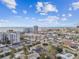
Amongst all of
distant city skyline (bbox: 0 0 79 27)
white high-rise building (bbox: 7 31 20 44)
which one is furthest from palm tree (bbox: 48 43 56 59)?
white high-rise building (bbox: 7 31 20 44)

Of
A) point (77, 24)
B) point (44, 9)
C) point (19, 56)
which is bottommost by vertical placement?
point (19, 56)

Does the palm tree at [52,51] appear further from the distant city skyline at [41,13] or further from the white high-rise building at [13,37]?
the white high-rise building at [13,37]

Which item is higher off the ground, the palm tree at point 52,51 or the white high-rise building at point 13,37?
the white high-rise building at point 13,37

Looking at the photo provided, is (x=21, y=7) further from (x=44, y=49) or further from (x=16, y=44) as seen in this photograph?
(x=44, y=49)

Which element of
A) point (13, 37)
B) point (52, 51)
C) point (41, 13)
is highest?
point (41, 13)

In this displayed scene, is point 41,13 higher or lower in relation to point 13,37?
higher

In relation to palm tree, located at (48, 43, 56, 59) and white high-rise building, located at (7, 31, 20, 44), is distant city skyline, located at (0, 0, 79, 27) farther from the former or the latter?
palm tree, located at (48, 43, 56, 59)

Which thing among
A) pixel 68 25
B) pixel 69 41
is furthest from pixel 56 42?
pixel 68 25

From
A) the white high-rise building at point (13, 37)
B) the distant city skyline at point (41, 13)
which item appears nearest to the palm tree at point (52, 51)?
the distant city skyline at point (41, 13)
